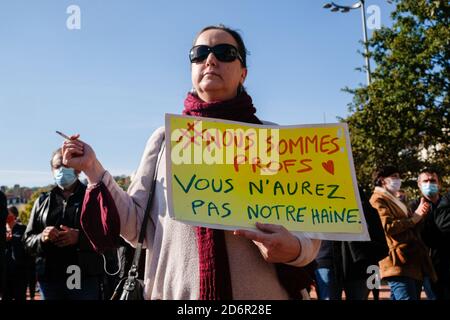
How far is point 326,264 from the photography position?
557 cm

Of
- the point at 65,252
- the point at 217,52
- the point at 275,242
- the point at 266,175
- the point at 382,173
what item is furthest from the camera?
the point at 382,173

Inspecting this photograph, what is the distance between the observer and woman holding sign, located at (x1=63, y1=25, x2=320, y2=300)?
5.95 feet

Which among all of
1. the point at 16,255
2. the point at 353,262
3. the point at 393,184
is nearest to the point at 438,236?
the point at 393,184

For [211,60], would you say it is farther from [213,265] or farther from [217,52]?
[213,265]

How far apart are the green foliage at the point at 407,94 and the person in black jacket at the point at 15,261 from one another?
1659 centimetres

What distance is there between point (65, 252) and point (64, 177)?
704mm

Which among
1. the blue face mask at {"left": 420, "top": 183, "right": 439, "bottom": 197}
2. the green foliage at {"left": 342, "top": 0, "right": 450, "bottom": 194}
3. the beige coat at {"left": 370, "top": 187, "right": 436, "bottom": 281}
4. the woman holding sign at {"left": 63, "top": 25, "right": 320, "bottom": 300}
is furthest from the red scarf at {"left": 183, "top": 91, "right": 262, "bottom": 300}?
the green foliage at {"left": 342, "top": 0, "right": 450, "bottom": 194}

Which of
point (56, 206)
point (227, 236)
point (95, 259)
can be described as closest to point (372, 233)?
point (95, 259)

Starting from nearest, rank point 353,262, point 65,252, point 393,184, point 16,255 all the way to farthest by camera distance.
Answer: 1. point 65,252
2. point 353,262
3. point 393,184
4. point 16,255

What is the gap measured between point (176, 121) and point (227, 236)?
0.48 metres

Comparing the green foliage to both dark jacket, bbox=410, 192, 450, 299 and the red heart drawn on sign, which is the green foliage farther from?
the red heart drawn on sign

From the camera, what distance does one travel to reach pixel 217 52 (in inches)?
83.6

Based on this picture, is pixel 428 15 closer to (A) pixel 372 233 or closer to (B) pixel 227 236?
(A) pixel 372 233
